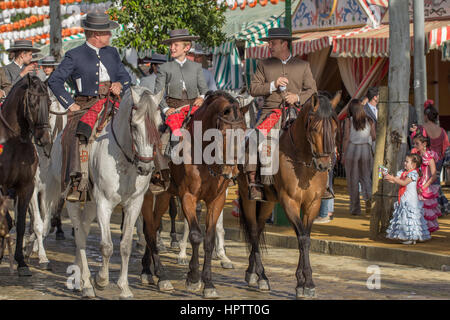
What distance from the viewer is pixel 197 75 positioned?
11.2 meters

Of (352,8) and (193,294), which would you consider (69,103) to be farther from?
(352,8)

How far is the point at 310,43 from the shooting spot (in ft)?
70.9

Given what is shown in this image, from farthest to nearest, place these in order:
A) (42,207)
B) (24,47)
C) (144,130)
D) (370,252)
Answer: (24,47), (42,207), (370,252), (144,130)

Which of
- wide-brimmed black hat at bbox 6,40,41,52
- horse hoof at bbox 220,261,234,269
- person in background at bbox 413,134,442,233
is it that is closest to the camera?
horse hoof at bbox 220,261,234,269

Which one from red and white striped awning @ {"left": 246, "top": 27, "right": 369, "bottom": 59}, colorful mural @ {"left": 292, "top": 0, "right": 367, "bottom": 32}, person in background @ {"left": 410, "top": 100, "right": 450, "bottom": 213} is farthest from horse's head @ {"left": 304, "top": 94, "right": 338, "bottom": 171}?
colorful mural @ {"left": 292, "top": 0, "right": 367, "bottom": 32}

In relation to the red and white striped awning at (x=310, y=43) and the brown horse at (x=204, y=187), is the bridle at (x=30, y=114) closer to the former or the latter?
the brown horse at (x=204, y=187)

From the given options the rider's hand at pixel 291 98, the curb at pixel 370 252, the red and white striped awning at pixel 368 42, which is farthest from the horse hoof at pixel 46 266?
the red and white striped awning at pixel 368 42

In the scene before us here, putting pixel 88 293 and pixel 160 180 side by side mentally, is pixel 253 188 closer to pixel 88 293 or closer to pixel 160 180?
pixel 160 180

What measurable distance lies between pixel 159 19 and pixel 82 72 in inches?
409

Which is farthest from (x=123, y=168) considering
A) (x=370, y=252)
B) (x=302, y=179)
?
(x=370, y=252)

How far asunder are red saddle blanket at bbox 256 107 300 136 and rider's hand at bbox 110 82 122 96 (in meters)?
1.74

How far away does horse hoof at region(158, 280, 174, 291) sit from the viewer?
10297 millimetres

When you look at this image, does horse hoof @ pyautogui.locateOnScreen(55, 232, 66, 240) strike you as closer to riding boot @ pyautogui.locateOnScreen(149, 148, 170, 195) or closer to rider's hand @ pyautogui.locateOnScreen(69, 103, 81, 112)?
riding boot @ pyautogui.locateOnScreen(149, 148, 170, 195)
